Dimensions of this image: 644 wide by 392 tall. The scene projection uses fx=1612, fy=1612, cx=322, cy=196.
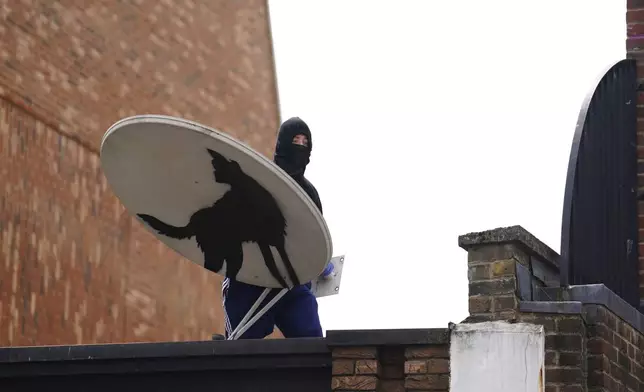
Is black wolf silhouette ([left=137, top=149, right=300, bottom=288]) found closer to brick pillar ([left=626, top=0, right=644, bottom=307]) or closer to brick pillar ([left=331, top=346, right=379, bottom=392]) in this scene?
brick pillar ([left=331, top=346, right=379, bottom=392])

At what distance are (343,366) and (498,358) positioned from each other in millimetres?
853

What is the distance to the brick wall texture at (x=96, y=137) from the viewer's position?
14.4 meters

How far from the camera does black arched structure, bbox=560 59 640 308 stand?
358 inches

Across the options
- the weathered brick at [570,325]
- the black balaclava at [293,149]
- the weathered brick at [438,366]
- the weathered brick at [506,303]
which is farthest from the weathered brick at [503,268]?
the black balaclava at [293,149]

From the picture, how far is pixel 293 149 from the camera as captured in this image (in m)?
10.1

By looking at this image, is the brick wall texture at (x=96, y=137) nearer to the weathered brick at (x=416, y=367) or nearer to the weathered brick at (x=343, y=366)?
the weathered brick at (x=343, y=366)

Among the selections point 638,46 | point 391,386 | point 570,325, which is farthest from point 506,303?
point 638,46

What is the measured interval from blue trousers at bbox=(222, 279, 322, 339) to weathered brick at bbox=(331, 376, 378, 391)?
1462 millimetres

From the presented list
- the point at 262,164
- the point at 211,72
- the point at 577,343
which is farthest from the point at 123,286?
the point at 577,343

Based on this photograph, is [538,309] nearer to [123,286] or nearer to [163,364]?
[163,364]

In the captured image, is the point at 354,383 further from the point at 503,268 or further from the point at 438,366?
the point at 503,268

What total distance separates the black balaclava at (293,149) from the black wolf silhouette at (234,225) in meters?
0.74

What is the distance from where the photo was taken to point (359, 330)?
8281mm

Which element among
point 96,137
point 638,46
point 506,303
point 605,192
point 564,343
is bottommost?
point 564,343
